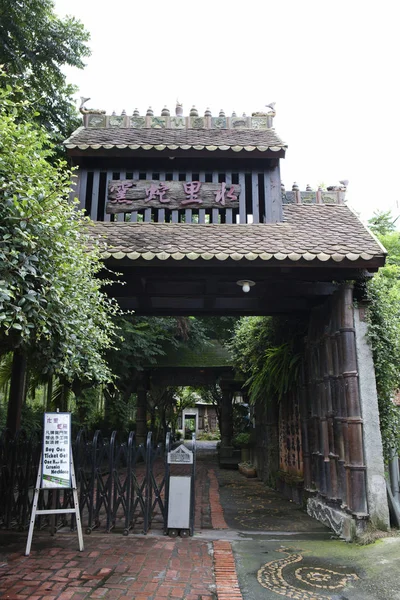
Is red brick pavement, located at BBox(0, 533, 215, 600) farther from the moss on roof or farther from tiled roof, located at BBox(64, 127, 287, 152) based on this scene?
the moss on roof

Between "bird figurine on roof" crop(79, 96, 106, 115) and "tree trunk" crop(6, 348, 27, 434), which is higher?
"bird figurine on roof" crop(79, 96, 106, 115)

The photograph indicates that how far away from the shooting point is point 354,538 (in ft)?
19.1

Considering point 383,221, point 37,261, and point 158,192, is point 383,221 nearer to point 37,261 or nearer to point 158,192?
point 158,192

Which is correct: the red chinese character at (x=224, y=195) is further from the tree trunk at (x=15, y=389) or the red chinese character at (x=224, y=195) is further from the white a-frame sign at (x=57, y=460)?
the white a-frame sign at (x=57, y=460)

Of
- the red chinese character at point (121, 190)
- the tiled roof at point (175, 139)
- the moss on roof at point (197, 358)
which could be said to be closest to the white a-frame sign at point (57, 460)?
the red chinese character at point (121, 190)

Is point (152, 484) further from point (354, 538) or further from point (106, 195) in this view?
point (106, 195)

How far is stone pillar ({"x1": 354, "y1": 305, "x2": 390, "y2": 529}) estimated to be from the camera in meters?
→ 5.95

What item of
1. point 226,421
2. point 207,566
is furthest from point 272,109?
point 226,421

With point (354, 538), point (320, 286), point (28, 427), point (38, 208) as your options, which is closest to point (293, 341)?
point (320, 286)

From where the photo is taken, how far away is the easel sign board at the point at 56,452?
5.63 meters

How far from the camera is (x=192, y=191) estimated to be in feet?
27.7

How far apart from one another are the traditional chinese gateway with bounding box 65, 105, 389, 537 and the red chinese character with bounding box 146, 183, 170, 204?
0.02 meters

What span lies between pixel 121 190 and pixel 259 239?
9.44 feet

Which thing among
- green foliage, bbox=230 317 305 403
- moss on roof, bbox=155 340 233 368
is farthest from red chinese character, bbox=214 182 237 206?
moss on roof, bbox=155 340 233 368
